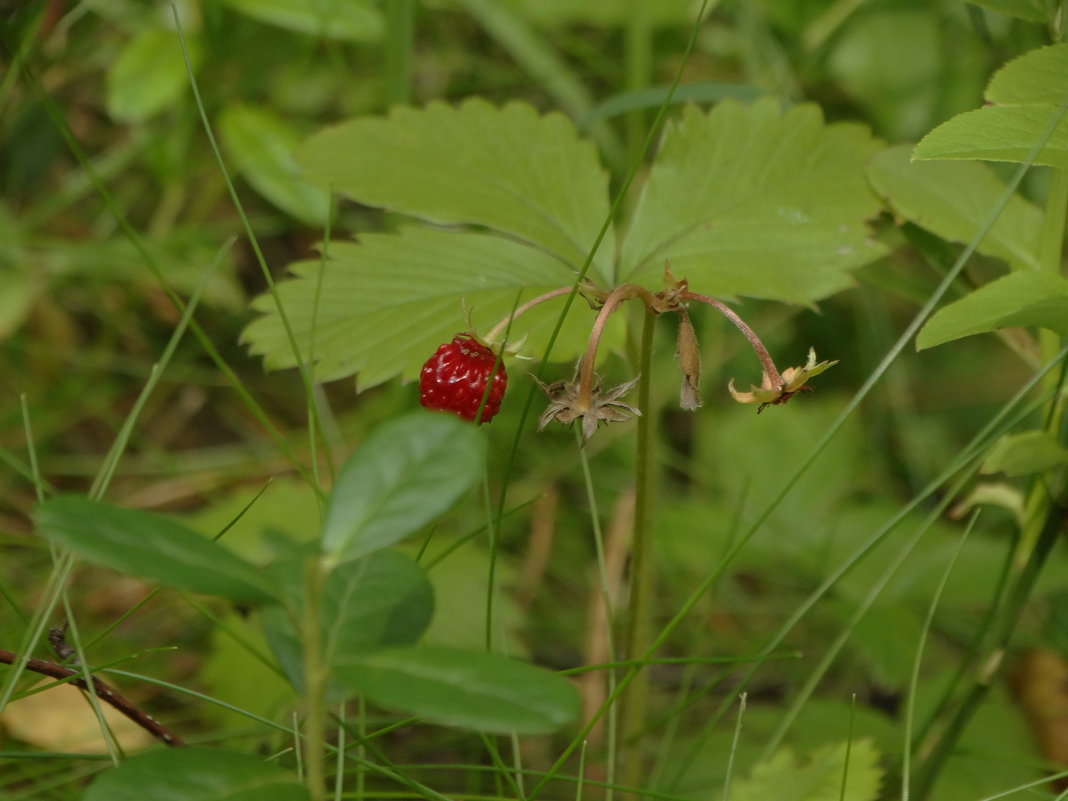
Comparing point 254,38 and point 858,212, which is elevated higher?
point 254,38

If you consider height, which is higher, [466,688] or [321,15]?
[321,15]

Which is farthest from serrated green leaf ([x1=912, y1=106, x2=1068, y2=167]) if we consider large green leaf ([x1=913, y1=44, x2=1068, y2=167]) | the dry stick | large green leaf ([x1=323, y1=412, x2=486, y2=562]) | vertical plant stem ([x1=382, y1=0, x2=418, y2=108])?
vertical plant stem ([x1=382, y1=0, x2=418, y2=108])

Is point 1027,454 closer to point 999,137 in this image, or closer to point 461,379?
point 999,137

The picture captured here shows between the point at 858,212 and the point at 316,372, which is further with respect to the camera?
the point at 858,212

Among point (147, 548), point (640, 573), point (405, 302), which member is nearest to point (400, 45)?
point (405, 302)

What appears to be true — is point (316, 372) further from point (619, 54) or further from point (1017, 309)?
point (619, 54)

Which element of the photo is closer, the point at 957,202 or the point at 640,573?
the point at 640,573

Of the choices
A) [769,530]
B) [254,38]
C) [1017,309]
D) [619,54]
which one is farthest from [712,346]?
[1017,309]

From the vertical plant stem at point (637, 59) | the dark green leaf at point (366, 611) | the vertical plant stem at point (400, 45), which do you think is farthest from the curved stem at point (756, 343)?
the vertical plant stem at point (637, 59)
